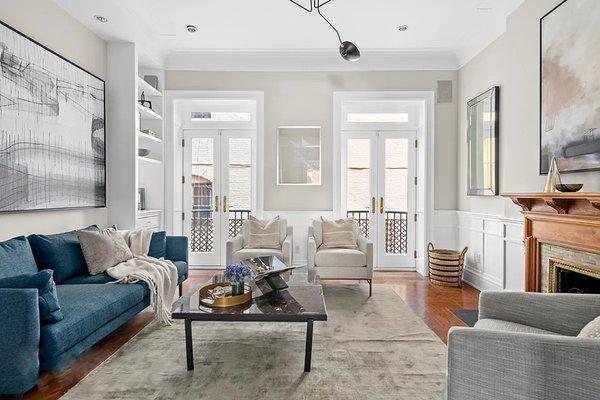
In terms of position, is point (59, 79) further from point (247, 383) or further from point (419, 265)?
point (419, 265)

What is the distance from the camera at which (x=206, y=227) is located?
543 centimetres

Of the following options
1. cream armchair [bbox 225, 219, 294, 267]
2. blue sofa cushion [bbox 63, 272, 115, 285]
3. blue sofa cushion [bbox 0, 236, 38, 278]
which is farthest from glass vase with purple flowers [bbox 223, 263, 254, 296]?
cream armchair [bbox 225, 219, 294, 267]

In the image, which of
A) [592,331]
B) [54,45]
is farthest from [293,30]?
[592,331]

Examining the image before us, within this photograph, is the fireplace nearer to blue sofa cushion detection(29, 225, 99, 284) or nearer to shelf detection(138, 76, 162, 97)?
blue sofa cushion detection(29, 225, 99, 284)

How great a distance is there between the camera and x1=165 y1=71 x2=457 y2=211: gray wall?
16.9 feet

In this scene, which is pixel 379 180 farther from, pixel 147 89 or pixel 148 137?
pixel 147 89

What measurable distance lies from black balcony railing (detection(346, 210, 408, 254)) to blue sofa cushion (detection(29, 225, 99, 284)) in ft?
11.4

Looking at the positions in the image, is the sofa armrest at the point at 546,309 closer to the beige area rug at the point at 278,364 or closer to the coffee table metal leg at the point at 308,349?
the beige area rug at the point at 278,364

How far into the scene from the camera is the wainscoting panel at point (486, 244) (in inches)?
140

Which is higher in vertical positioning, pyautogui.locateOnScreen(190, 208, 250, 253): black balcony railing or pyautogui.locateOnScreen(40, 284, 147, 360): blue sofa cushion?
pyautogui.locateOnScreen(190, 208, 250, 253): black balcony railing

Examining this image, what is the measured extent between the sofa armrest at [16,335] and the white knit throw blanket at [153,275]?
3.41ft

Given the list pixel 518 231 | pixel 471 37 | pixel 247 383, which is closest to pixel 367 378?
pixel 247 383

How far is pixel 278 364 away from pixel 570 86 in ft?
9.65

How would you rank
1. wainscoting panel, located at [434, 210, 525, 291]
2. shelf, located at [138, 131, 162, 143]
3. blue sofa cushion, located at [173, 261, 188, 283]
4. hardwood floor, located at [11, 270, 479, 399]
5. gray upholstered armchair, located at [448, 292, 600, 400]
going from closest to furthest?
gray upholstered armchair, located at [448, 292, 600, 400]
hardwood floor, located at [11, 270, 479, 399]
wainscoting panel, located at [434, 210, 525, 291]
blue sofa cushion, located at [173, 261, 188, 283]
shelf, located at [138, 131, 162, 143]
